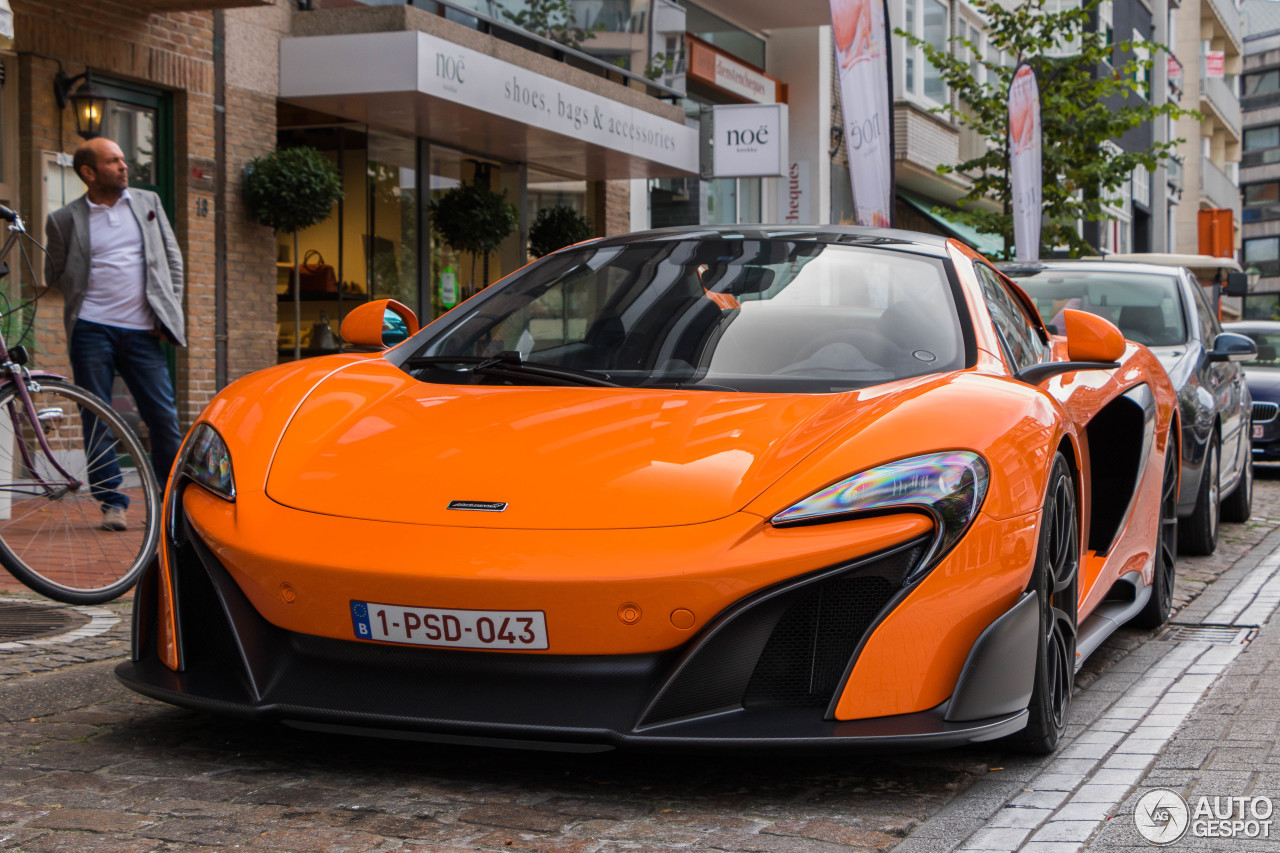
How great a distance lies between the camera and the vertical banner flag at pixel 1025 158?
51.0 ft

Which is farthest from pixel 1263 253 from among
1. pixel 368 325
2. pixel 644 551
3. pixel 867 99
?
pixel 644 551

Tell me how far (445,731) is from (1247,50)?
108609 mm

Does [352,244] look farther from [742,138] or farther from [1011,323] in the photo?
[1011,323]

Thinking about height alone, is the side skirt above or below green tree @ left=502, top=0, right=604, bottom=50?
below


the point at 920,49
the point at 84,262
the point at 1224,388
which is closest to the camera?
the point at 84,262

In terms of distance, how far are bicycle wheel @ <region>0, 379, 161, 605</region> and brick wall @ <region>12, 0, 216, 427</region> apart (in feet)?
14.7

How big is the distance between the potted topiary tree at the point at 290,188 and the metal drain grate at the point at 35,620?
713 centimetres

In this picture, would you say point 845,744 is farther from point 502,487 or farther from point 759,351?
point 759,351

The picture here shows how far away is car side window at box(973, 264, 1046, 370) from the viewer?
4301 millimetres

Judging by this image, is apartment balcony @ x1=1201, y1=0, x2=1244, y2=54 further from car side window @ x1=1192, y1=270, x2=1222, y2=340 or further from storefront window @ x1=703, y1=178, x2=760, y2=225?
car side window @ x1=1192, y1=270, x2=1222, y2=340

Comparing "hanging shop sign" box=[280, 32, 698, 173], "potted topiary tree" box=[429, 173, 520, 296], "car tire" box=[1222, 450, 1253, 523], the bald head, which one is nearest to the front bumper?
the bald head

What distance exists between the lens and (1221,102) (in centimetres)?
6669

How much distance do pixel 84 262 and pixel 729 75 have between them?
53.4ft

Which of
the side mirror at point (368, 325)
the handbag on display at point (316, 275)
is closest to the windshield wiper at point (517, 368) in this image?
the side mirror at point (368, 325)
